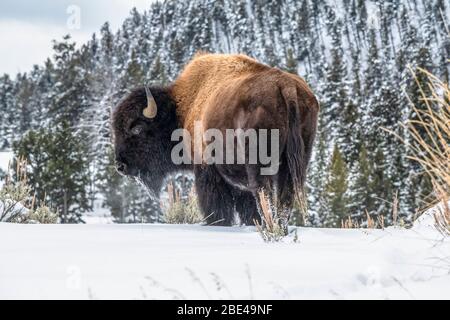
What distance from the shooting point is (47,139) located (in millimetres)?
33594

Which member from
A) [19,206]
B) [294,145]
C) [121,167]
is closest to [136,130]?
[121,167]

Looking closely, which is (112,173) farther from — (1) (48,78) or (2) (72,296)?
(1) (48,78)

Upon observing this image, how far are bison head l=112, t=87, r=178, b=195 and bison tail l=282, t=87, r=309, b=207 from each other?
249 cm

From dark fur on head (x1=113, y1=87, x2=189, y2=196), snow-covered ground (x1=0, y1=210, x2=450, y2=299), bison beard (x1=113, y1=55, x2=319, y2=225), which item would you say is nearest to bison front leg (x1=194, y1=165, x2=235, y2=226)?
bison beard (x1=113, y1=55, x2=319, y2=225)

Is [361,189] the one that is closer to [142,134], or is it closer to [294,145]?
[142,134]

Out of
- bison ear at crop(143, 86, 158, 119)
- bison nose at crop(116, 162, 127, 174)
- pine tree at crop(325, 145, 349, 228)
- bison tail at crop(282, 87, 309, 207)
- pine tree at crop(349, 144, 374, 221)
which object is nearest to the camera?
bison tail at crop(282, 87, 309, 207)

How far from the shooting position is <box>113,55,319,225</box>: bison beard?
4547 mm

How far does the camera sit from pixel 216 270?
2.09 m

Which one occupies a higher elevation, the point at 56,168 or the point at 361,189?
the point at 56,168

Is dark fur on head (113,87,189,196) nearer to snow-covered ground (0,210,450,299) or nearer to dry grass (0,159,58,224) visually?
dry grass (0,159,58,224)

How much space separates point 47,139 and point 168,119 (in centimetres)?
2876

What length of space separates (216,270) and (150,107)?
476 cm

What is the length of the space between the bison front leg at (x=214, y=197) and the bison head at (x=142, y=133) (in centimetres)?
138

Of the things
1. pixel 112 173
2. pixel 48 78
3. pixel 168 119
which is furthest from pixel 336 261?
pixel 48 78
